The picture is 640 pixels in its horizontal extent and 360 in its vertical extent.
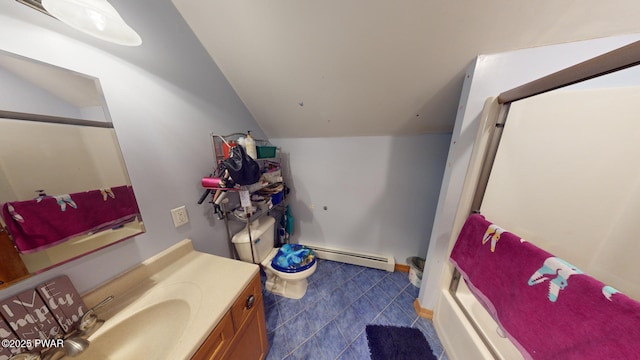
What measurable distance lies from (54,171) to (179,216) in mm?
471

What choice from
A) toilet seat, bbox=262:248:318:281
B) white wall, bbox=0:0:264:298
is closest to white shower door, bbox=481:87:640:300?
toilet seat, bbox=262:248:318:281

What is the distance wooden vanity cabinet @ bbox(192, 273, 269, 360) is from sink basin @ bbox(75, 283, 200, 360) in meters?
0.12

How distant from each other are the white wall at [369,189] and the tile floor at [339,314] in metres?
0.32

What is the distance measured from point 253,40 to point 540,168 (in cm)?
173

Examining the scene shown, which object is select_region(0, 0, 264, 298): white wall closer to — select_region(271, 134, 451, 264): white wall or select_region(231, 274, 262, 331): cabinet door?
select_region(231, 274, 262, 331): cabinet door

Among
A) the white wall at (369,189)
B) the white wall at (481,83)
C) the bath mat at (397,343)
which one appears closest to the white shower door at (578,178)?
the white wall at (481,83)

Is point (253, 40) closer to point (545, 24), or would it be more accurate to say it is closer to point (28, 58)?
point (28, 58)

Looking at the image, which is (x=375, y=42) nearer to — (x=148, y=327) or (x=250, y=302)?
(x=250, y=302)

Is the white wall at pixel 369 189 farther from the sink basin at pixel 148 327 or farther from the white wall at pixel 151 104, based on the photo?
the sink basin at pixel 148 327

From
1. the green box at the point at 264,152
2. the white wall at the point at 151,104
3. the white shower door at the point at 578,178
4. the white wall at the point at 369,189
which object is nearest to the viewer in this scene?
the white wall at the point at 151,104

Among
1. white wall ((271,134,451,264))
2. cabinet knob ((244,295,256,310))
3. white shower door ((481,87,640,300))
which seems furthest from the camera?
white wall ((271,134,451,264))

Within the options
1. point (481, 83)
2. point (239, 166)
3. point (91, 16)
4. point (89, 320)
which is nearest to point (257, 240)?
point (239, 166)

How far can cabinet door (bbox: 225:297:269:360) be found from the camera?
2.50 feet

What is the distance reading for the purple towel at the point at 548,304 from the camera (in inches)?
18.9
